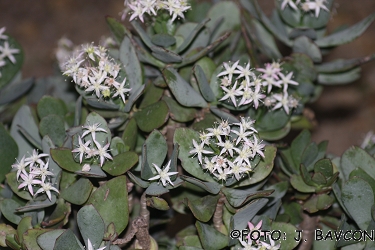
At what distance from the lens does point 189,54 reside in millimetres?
1263

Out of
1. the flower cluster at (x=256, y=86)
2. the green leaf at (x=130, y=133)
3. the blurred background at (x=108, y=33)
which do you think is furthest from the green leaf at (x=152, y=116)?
the blurred background at (x=108, y=33)

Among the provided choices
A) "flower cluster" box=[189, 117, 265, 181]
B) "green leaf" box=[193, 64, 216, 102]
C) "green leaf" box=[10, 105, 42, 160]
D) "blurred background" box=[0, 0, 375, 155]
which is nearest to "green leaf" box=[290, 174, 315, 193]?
"flower cluster" box=[189, 117, 265, 181]

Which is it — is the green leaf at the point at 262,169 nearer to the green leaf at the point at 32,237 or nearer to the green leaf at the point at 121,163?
the green leaf at the point at 121,163

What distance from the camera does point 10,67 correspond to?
1.45 meters

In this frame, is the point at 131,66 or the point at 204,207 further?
the point at 131,66

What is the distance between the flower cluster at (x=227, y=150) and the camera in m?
1.07

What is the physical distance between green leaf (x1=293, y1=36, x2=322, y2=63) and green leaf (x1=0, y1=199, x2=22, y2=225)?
0.79 metres

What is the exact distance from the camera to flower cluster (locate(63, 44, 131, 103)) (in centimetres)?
116

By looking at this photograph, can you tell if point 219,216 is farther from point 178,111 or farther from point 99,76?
point 99,76

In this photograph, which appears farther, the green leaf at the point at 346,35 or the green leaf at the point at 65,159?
the green leaf at the point at 346,35

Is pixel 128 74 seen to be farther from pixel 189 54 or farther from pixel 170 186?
pixel 170 186

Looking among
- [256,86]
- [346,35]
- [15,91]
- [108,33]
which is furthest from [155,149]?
[108,33]

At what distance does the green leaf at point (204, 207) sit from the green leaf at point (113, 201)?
131 mm

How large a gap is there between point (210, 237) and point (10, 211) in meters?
0.43
